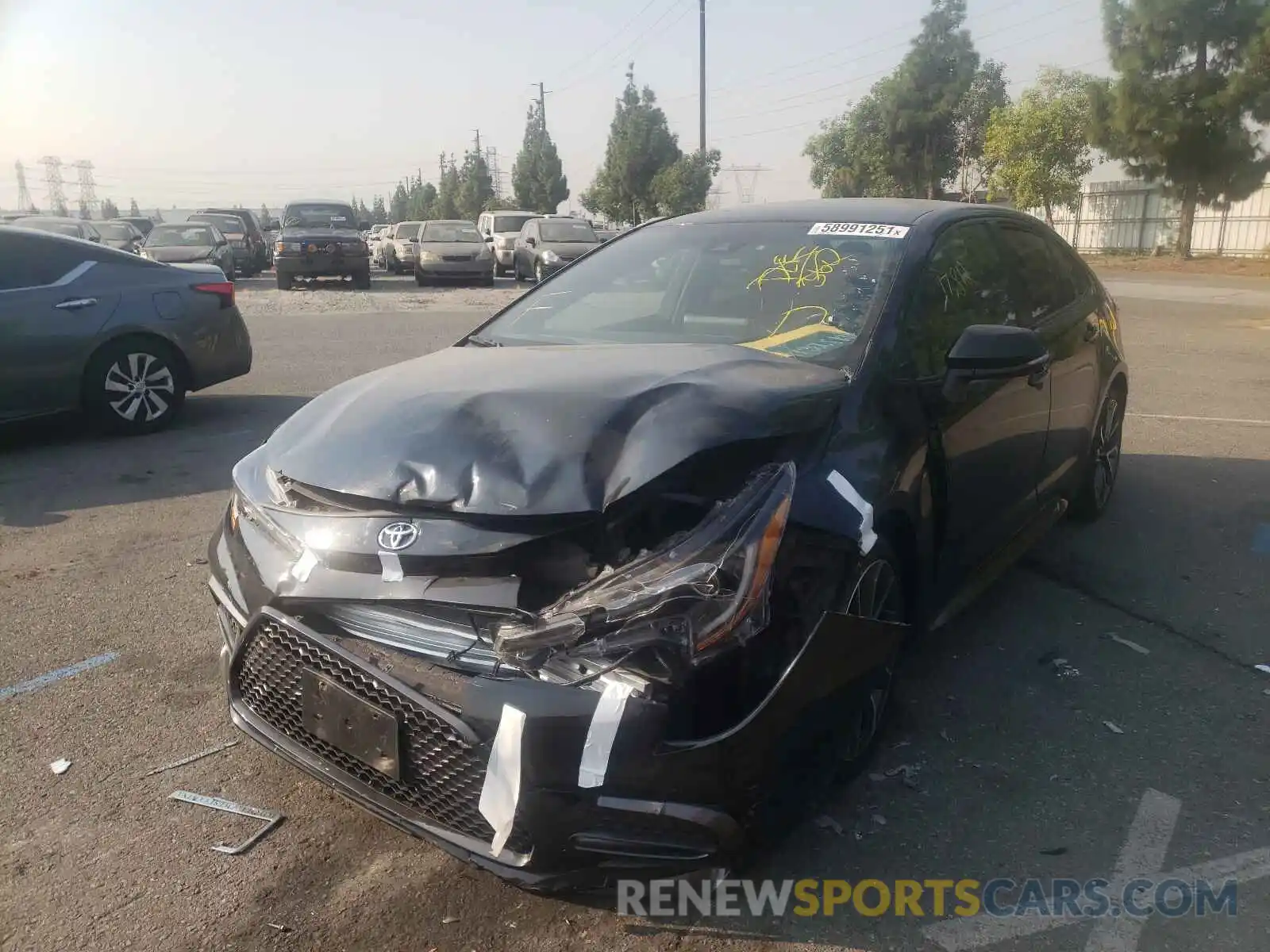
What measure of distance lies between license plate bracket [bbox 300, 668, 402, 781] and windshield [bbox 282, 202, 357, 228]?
2369 centimetres

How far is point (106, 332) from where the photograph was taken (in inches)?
279

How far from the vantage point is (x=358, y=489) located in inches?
97.3

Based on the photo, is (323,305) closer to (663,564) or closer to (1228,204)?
(663,564)

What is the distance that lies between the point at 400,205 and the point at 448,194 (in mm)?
51961

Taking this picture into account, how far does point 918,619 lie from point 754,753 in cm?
116

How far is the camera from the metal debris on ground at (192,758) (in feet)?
9.95

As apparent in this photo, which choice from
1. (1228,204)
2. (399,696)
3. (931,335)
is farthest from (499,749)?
(1228,204)

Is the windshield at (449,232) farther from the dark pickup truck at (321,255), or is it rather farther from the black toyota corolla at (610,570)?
the black toyota corolla at (610,570)

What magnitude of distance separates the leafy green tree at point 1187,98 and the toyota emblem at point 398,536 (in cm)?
3660

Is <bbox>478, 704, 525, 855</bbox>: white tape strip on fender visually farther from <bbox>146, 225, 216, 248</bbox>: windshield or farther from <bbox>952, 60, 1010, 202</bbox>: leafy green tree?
<bbox>952, 60, 1010, 202</bbox>: leafy green tree

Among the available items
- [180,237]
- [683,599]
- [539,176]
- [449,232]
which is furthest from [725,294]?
[539,176]

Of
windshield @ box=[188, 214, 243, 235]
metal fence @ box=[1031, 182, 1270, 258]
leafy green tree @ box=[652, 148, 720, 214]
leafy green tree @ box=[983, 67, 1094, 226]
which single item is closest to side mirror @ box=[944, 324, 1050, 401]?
windshield @ box=[188, 214, 243, 235]

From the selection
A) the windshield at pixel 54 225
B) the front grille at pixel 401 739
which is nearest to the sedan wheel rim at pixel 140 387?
the front grille at pixel 401 739

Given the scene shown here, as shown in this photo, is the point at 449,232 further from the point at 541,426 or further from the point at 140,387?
the point at 541,426
